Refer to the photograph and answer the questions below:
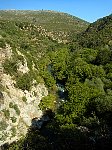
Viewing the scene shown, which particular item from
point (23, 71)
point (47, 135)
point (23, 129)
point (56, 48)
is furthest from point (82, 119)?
point (56, 48)

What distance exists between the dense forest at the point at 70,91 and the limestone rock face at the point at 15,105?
5.44 feet

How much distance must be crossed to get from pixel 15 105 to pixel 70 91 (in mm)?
14505

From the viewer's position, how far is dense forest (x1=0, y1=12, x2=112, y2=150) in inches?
2589

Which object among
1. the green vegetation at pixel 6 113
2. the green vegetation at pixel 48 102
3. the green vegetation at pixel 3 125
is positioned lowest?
the green vegetation at pixel 3 125

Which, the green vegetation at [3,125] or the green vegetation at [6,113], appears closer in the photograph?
the green vegetation at [3,125]

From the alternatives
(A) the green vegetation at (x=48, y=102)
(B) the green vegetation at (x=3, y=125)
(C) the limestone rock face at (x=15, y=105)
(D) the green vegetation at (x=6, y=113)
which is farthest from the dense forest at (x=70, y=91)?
(D) the green vegetation at (x=6, y=113)

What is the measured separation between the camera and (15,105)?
87938 millimetres

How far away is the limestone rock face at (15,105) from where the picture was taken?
80125 millimetres

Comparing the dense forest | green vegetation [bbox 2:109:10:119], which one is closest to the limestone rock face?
green vegetation [bbox 2:109:10:119]

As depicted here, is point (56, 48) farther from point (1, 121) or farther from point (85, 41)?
point (1, 121)

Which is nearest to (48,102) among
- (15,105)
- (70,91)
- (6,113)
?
(70,91)

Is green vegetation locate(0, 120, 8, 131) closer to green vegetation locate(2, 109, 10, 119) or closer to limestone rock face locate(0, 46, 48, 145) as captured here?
limestone rock face locate(0, 46, 48, 145)

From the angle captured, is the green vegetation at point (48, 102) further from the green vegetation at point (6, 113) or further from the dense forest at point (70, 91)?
the green vegetation at point (6, 113)

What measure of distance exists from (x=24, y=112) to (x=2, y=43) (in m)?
27.1
